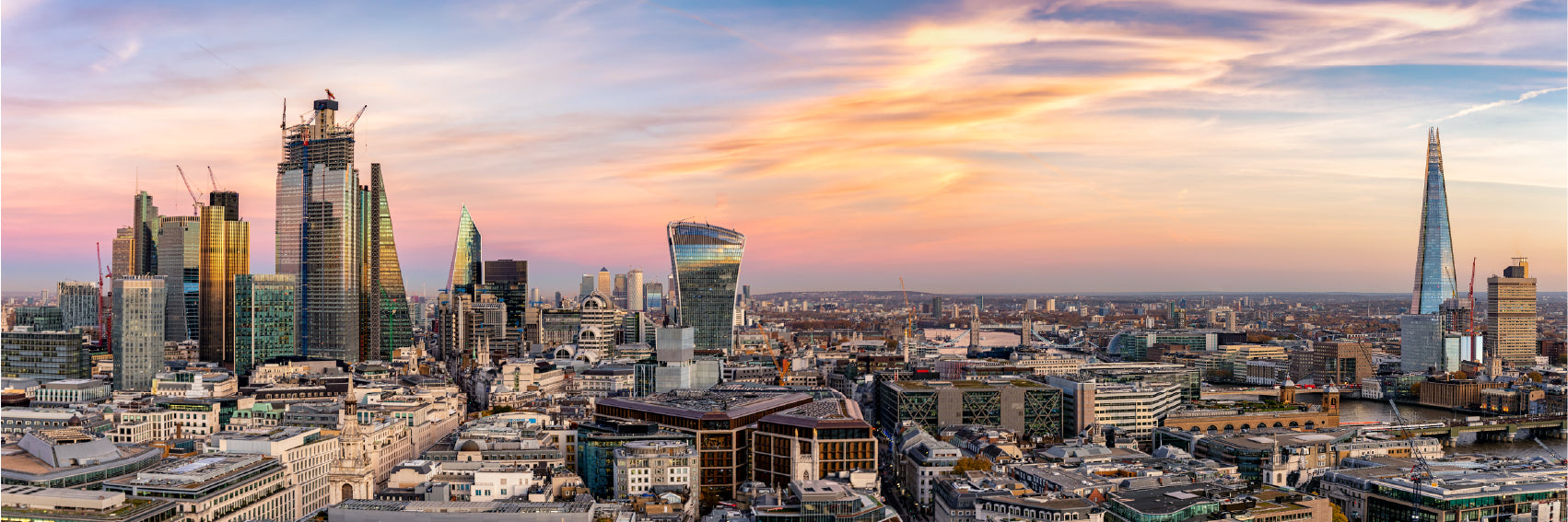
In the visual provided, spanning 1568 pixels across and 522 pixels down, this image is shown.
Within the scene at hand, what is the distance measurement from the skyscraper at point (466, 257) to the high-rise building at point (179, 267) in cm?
3383

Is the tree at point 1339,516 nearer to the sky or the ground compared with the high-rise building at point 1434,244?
nearer to the ground

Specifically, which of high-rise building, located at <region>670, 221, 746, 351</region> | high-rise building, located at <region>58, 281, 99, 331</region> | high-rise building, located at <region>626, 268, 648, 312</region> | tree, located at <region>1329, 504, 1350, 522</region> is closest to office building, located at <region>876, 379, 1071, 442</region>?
tree, located at <region>1329, 504, 1350, 522</region>

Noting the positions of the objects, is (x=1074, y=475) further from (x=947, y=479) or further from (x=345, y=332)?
(x=345, y=332)

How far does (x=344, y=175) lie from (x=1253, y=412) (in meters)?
69.7

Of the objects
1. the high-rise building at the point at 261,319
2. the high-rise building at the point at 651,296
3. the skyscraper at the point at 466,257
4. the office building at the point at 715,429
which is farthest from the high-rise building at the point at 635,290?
the office building at the point at 715,429

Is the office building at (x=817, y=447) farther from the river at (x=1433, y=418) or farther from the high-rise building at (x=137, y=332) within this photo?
the high-rise building at (x=137, y=332)

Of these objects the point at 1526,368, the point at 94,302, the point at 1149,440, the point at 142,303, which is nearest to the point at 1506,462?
the point at 1149,440

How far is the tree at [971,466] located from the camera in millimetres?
47791

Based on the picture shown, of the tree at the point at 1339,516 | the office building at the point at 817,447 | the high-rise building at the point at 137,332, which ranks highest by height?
the high-rise building at the point at 137,332

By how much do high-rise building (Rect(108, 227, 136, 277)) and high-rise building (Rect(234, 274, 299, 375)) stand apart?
33098 mm

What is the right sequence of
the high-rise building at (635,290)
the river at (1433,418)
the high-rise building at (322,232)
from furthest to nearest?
the high-rise building at (635,290)
the high-rise building at (322,232)
the river at (1433,418)

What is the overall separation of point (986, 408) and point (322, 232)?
59.9 m

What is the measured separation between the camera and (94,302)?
115562mm

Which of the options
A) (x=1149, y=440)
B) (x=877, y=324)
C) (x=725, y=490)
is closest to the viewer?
(x=725, y=490)
